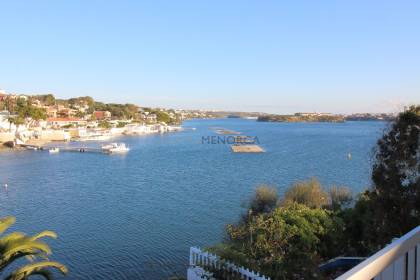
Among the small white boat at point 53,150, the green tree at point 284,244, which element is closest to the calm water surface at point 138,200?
the green tree at point 284,244

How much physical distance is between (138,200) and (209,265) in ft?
62.2

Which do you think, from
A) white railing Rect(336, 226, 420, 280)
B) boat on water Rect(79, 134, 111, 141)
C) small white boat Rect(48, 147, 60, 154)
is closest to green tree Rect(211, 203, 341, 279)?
white railing Rect(336, 226, 420, 280)

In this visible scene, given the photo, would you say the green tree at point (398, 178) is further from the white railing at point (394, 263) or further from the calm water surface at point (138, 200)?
the white railing at point (394, 263)

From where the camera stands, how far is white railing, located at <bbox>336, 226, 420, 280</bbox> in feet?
6.01

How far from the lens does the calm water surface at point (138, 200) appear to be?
1592 cm

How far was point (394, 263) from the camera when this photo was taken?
2.13m

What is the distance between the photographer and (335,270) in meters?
9.17

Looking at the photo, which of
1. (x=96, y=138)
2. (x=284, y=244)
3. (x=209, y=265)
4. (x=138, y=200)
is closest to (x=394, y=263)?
(x=209, y=265)

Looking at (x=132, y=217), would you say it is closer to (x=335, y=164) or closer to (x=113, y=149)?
(x=335, y=164)

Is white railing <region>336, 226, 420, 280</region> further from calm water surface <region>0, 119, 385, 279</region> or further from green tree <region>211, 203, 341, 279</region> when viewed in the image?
calm water surface <region>0, 119, 385, 279</region>

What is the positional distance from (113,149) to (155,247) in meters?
48.5

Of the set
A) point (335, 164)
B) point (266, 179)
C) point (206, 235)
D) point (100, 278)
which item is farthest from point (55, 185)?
point (335, 164)

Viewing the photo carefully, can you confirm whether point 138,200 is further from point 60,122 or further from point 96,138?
point 60,122

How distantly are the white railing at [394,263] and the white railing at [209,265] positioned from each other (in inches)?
213
